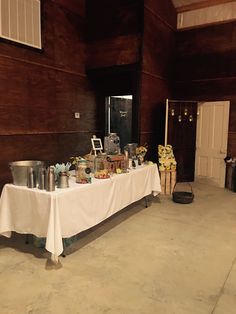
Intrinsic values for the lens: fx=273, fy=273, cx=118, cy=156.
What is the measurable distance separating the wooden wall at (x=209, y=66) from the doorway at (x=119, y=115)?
157cm

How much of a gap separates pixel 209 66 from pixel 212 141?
1.84 meters

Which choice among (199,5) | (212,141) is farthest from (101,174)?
(199,5)

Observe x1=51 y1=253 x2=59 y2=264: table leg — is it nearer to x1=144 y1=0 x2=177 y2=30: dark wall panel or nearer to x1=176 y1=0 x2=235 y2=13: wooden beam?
x1=144 y1=0 x2=177 y2=30: dark wall panel

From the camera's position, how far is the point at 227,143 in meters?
6.60

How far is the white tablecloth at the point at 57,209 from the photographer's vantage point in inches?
108

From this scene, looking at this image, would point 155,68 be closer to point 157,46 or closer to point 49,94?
point 157,46

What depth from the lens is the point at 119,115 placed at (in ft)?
25.4

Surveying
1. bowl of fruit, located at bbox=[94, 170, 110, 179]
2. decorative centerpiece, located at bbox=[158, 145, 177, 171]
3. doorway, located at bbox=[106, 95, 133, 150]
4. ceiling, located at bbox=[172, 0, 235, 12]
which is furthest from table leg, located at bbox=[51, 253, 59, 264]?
ceiling, located at bbox=[172, 0, 235, 12]

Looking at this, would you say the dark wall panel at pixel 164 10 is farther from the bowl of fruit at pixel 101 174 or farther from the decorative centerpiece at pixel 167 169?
the bowl of fruit at pixel 101 174

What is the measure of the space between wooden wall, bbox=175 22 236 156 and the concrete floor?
11.6ft

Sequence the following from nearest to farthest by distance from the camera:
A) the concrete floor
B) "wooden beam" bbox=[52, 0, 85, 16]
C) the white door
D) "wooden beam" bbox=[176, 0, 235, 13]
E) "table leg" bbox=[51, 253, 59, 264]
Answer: the concrete floor < "table leg" bbox=[51, 253, 59, 264] < "wooden beam" bbox=[52, 0, 85, 16] < "wooden beam" bbox=[176, 0, 235, 13] < the white door

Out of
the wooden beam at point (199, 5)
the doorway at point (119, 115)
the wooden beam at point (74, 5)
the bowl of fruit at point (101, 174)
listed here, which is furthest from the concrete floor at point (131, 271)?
the wooden beam at point (199, 5)

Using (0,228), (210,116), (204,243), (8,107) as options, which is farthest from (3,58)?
(210,116)

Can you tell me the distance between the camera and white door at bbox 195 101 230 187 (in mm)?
6566
